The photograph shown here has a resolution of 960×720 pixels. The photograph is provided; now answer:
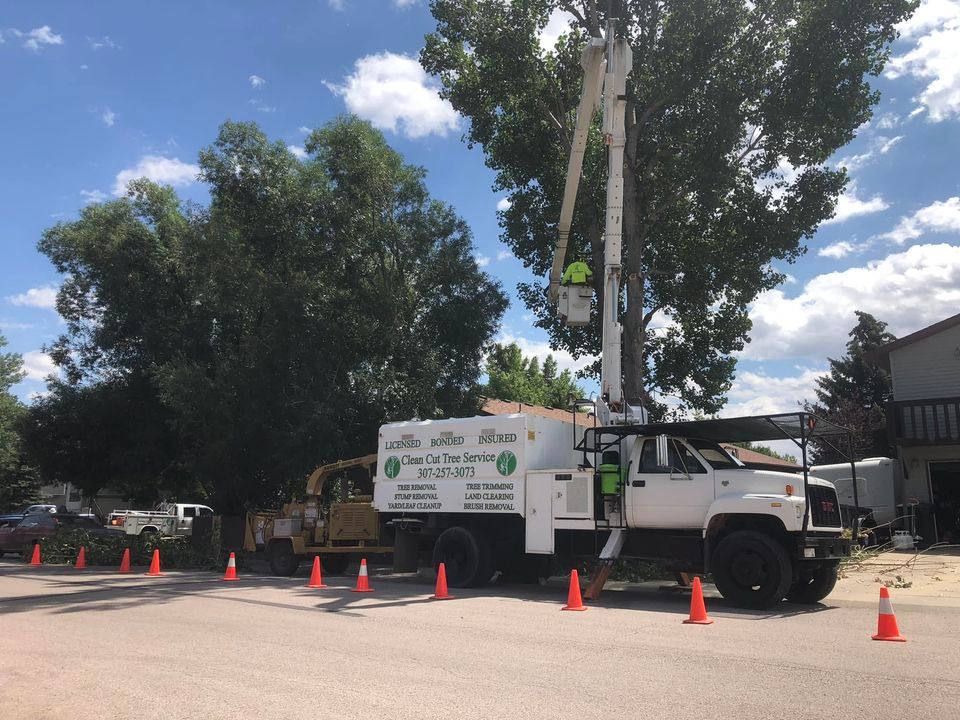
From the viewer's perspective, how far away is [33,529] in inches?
925

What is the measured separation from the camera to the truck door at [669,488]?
1171cm

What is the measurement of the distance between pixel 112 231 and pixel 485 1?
16.7 m

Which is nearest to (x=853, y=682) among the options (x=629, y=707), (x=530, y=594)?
(x=629, y=707)

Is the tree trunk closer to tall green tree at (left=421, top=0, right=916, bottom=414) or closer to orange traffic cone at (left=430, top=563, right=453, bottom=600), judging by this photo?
tall green tree at (left=421, top=0, right=916, bottom=414)

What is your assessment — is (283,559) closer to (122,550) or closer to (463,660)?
(122,550)

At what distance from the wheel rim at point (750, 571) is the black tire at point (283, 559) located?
10242 millimetres

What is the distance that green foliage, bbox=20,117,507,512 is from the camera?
73.4 feet

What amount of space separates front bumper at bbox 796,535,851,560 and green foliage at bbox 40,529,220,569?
48.7 feet

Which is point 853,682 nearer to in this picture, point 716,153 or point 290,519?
point 290,519

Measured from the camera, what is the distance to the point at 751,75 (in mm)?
19891

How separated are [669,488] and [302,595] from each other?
6.47m

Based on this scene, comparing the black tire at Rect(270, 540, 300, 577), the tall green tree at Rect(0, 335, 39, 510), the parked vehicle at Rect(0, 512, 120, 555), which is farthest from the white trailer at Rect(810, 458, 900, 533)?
the tall green tree at Rect(0, 335, 39, 510)

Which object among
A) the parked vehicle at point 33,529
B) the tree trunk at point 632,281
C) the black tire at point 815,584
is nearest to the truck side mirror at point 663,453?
the black tire at point 815,584

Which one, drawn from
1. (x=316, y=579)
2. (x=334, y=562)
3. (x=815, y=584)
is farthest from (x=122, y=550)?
(x=815, y=584)
